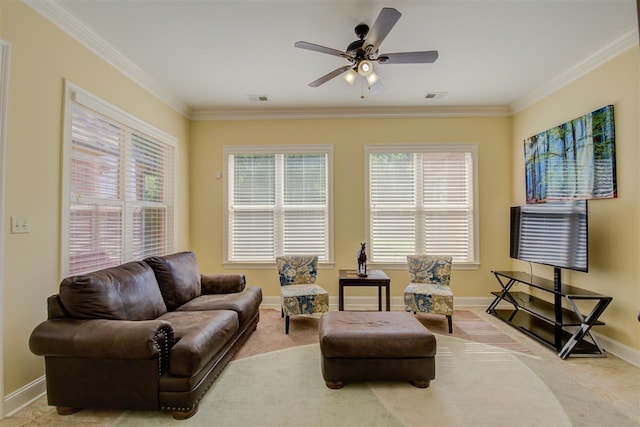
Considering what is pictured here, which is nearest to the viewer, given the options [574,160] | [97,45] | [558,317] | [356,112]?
[97,45]

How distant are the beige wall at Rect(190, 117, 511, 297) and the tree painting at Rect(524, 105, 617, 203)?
523 millimetres

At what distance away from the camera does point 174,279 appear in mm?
2945

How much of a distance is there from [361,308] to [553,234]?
2453 millimetres

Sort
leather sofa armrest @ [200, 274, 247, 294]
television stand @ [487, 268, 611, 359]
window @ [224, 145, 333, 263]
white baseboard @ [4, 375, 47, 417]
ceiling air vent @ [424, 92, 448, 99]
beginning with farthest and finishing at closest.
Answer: window @ [224, 145, 333, 263] → ceiling air vent @ [424, 92, 448, 99] → leather sofa armrest @ [200, 274, 247, 294] → television stand @ [487, 268, 611, 359] → white baseboard @ [4, 375, 47, 417]

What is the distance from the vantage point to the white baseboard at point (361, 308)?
201cm

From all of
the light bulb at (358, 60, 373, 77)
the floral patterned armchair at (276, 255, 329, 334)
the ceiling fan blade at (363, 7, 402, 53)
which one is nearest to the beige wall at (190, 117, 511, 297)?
the floral patterned armchair at (276, 255, 329, 334)

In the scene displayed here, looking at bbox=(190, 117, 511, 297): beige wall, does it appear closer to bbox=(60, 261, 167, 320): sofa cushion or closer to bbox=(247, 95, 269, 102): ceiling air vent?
bbox=(247, 95, 269, 102): ceiling air vent

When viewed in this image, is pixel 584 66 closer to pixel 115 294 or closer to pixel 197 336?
pixel 197 336

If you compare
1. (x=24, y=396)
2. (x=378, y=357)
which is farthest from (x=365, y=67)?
(x=24, y=396)

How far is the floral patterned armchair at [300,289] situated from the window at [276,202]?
516 millimetres

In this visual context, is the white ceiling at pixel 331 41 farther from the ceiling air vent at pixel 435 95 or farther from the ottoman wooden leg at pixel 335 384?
the ottoman wooden leg at pixel 335 384

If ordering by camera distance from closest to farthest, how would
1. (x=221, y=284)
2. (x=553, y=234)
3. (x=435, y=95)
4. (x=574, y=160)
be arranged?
(x=553, y=234)
(x=574, y=160)
(x=221, y=284)
(x=435, y=95)

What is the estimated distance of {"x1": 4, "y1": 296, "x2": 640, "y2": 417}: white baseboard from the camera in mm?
2014

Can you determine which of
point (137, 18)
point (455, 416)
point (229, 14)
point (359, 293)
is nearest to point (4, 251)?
point (137, 18)
